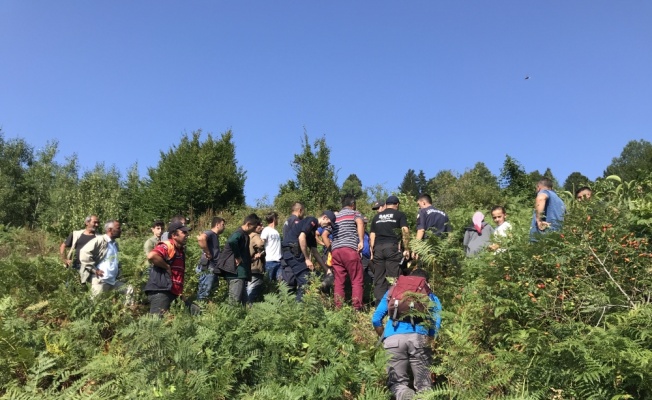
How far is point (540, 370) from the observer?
13.0ft

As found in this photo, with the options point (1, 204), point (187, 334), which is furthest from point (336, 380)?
point (1, 204)

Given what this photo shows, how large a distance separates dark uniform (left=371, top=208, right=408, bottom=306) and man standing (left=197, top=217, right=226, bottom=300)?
2575 millimetres

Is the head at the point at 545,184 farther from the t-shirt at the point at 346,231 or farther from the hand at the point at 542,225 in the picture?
the t-shirt at the point at 346,231

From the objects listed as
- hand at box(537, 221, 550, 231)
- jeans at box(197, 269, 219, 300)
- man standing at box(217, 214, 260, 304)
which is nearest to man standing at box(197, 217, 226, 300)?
jeans at box(197, 269, 219, 300)

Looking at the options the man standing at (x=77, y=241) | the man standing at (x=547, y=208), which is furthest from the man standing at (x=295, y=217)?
the man standing at (x=547, y=208)

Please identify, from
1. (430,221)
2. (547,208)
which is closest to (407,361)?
(547,208)

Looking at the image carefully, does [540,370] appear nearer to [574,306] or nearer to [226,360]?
[574,306]

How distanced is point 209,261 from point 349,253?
2400 millimetres

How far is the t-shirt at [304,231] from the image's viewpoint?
8211 mm

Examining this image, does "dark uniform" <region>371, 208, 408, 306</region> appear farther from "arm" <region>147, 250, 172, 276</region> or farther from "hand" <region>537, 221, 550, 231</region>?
"arm" <region>147, 250, 172, 276</region>

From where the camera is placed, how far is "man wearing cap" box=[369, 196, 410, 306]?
7355 millimetres

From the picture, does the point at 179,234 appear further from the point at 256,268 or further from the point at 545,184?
the point at 545,184

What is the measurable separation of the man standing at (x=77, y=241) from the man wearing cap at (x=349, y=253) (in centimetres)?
405

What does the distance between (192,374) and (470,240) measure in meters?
4.75
